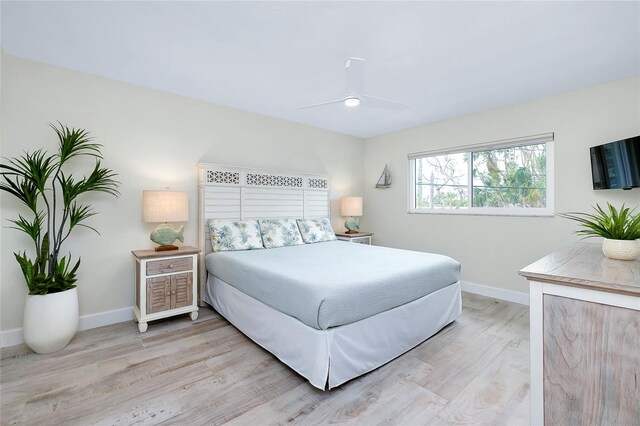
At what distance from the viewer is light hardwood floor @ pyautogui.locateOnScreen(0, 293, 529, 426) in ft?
5.41

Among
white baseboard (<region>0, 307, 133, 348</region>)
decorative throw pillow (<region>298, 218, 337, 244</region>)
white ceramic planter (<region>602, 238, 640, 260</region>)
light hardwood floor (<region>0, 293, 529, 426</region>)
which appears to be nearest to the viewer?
white ceramic planter (<region>602, 238, 640, 260</region>)

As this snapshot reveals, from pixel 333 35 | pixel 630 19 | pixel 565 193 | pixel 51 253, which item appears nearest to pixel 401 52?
pixel 333 35

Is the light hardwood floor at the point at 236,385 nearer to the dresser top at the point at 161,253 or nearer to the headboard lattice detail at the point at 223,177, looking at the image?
the dresser top at the point at 161,253

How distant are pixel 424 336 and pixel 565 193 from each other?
2.34 m

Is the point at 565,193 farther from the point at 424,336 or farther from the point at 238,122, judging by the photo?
the point at 238,122

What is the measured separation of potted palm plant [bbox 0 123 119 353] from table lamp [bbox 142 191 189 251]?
42 centimetres

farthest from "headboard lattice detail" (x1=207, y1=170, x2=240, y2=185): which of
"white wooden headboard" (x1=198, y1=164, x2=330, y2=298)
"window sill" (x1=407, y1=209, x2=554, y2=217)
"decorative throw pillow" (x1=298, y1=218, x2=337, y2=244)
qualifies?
"window sill" (x1=407, y1=209, x2=554, y2=217)

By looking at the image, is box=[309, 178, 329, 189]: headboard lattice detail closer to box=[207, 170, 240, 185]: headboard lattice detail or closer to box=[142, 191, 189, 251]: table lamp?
box=[207, 170, 240, 185]: headboard lattice detail

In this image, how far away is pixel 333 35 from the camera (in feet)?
6.84

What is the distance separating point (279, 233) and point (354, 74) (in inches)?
84.2

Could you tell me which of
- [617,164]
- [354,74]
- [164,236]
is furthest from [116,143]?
[617,164]

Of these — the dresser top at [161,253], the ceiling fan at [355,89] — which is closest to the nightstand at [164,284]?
the dresser top at [161,253]

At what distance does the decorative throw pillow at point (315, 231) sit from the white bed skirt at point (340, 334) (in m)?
1.42

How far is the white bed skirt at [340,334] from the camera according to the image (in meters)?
1.83
